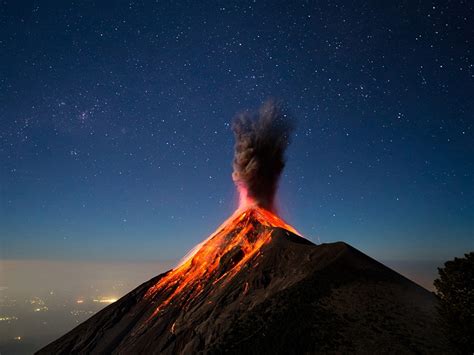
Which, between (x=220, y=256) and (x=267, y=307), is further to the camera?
(x=220, y=256)

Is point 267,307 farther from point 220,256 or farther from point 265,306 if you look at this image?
point 220,256

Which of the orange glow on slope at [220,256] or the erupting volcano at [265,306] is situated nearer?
the erupting volcano at [265,306]

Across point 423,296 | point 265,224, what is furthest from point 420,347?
point 265,224

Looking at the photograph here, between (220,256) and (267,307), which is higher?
(220,256)

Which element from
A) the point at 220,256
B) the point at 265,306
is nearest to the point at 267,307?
the point at 265,306
